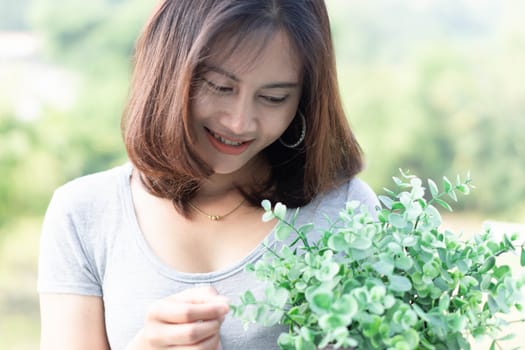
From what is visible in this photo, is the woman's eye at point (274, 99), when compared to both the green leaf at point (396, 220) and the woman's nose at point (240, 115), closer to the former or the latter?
the woman's nose at point (240, 115)

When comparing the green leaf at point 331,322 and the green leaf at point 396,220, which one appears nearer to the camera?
the green leaf at point 331,322

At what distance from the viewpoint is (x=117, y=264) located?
1085mm

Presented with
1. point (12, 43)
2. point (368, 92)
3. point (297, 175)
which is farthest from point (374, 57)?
point (297, 175)

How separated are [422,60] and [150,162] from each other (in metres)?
3.46

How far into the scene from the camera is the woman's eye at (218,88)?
961mm

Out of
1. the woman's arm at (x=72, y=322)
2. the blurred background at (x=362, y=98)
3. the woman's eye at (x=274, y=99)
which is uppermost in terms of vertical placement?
the blurred background at (x=362, y=98)

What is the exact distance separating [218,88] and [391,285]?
415mm

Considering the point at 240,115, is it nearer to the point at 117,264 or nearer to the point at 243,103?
the point at 243,103

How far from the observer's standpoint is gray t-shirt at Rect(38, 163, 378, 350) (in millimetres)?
1052


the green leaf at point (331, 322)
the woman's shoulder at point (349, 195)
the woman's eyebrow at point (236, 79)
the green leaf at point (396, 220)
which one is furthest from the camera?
the woman's shoulder at point (349, 195)

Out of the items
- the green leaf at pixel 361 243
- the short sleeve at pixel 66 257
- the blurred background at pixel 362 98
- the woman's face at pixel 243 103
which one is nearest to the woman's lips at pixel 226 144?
the woman's face at pixel 243 103

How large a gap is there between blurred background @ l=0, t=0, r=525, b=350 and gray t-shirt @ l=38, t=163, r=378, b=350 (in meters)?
Result: 2.67

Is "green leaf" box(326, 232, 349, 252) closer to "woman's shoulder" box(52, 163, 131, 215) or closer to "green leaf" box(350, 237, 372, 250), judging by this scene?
"green leaf" box(350, 237, 372, 250)

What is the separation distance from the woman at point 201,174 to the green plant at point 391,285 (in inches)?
8.9
